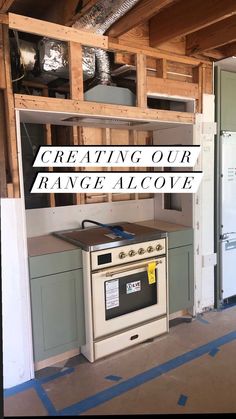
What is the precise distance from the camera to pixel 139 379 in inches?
86.6

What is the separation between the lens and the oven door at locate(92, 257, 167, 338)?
7.74 ft

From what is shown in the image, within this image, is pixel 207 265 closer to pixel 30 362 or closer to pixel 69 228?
pixel 69 228

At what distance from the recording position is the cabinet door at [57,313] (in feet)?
7.27

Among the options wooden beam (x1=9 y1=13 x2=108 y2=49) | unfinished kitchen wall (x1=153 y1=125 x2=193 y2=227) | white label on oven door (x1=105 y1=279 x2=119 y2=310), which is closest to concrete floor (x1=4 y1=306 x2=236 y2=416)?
white label on oven door (x1=105 y1=279 x2=119 y2=310)

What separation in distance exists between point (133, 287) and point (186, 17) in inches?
78.1

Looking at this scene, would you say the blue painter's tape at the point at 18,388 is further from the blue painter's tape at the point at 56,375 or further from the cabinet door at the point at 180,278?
the cabinet door at the point at 180,278

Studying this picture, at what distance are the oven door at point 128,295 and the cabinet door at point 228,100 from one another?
4.81 feet

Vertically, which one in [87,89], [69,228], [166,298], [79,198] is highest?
[87,89]

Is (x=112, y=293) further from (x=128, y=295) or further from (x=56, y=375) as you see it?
(x=56, y=375)

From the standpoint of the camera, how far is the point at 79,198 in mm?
2871

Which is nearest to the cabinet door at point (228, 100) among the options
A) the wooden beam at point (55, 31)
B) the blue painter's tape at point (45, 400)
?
the wooden beam at point (55, 31)

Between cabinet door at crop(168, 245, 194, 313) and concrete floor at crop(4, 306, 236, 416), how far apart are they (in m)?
0.31

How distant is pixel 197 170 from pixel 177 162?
0.20 meters

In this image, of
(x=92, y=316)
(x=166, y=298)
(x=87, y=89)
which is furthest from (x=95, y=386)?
(x=87, y=89)
